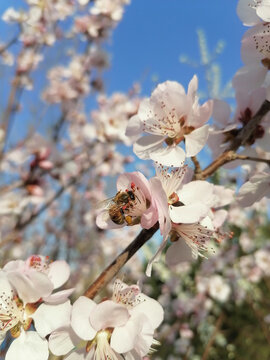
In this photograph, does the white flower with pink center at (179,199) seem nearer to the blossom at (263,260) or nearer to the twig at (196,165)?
the twig at (196,165)

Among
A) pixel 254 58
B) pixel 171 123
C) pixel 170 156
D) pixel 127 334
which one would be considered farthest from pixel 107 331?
pixel 254 58

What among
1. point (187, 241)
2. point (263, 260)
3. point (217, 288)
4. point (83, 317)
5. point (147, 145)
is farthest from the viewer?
point (263, 260)

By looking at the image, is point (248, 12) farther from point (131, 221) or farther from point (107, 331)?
point (107, 331)

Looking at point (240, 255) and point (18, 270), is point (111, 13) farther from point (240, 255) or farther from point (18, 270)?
point (240, 255)

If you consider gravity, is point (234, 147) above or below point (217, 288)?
above

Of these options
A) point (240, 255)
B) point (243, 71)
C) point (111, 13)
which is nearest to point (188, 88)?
point (243, 71)

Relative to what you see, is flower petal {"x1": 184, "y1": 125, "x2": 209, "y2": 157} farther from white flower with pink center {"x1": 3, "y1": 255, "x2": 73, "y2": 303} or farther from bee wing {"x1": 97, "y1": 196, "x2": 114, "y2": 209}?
white flower with pink center {"x1": 3, "y1": 255, "x2": 73, "y2": 303}

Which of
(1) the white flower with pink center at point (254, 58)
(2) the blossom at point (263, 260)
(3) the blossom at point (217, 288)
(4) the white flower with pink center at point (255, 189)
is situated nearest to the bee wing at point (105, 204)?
(4) the white flower with pink center at point (255, 189)
